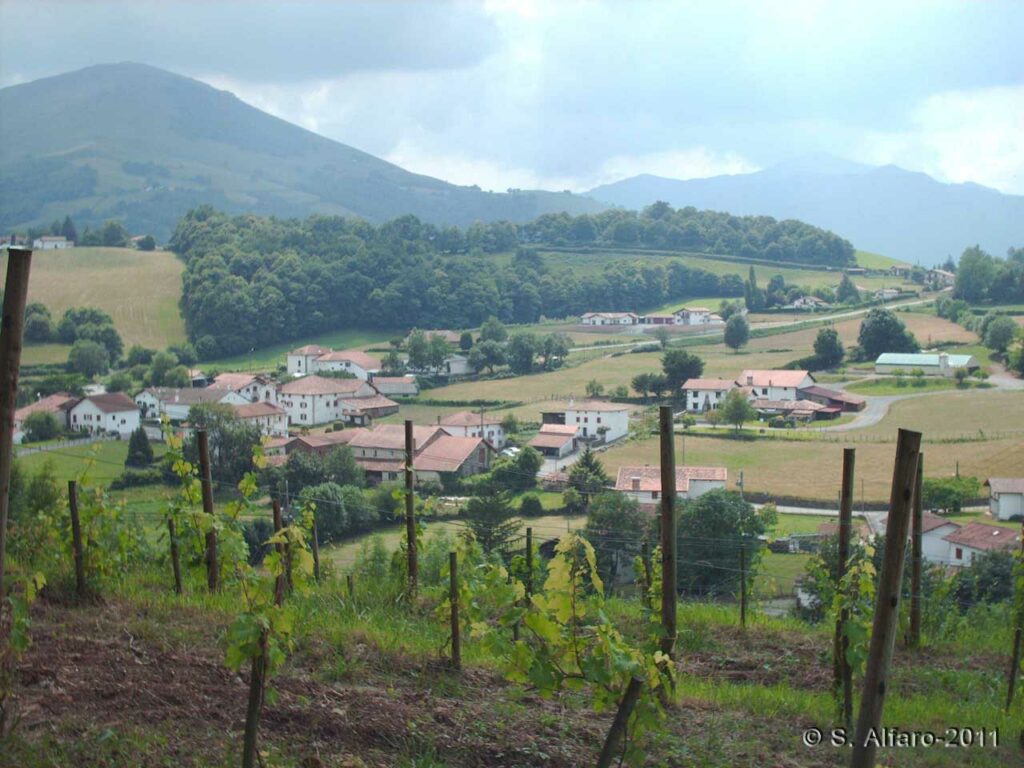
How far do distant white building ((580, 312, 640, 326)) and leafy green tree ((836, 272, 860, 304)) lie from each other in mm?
13724

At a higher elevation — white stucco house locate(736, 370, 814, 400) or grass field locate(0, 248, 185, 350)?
grass field locate(0, 248, 185, 350)

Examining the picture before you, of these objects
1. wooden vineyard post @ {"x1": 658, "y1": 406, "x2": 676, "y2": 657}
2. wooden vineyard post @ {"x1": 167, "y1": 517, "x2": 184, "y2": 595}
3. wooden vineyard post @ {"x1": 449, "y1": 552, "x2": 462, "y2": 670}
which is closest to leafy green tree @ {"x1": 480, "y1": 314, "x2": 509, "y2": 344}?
wooden vineyard post @ {"x1": 167, "y1": 517, "x2": 184, "y2": 595}

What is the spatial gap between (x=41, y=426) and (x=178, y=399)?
5.25 m

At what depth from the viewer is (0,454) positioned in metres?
3.29

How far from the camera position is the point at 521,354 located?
45.9 meters

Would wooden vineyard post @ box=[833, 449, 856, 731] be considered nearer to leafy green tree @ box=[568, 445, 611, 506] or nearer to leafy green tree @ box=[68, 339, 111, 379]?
leafy green tree @ box=[568, 445, 611, 506]

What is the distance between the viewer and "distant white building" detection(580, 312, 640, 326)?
60594 mm

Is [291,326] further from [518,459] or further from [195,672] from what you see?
[195,672]

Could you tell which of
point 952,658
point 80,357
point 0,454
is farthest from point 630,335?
point 0,454

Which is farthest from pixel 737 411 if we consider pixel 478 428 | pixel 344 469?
pixel 344 469

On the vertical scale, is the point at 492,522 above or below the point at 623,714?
below

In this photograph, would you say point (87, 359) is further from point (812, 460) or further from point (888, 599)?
point (888, 599)

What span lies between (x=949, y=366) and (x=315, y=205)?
141759mm

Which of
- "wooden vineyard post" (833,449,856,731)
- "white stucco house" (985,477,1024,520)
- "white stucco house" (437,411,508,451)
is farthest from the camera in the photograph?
"white stucco house" (437,411,508,451)
